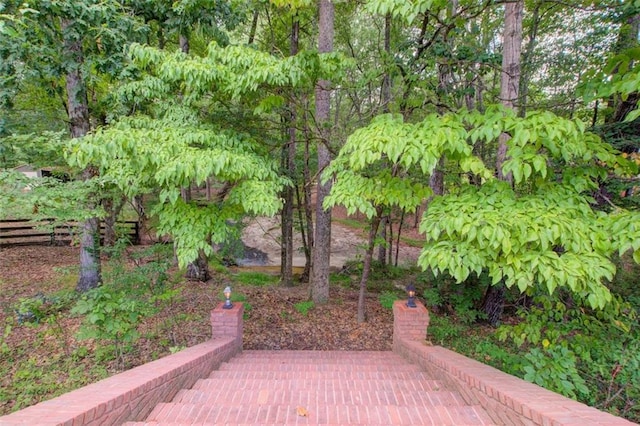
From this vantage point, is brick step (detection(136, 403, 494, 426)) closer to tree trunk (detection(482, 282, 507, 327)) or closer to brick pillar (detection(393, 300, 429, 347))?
brick pillar (detection(393, 300, 429, 347))

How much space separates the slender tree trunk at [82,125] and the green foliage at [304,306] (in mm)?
3469

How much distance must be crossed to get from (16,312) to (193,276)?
2.96 metres

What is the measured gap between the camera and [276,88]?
3807 millimetres

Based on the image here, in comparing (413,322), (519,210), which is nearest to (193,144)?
(519,210)

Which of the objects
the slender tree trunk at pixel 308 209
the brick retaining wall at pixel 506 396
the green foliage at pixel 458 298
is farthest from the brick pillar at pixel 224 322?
the green foliage at pixel 458 298

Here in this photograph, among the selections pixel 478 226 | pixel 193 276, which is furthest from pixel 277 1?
pixel 193 276

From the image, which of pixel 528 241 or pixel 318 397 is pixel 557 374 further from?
pixel 318 397

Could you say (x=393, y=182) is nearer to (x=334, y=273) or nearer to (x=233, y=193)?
(x=233, y=193)

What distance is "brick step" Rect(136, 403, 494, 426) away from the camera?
1979mm

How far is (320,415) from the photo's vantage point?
2086 millimetres

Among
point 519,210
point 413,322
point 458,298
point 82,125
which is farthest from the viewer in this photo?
point 458,298

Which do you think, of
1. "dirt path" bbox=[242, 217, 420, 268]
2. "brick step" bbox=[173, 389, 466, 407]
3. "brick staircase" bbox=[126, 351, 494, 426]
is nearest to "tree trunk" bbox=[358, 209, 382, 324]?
"brick staircase" bbox=[126, 351, 494, 426]

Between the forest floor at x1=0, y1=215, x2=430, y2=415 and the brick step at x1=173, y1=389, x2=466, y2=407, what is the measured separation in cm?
154

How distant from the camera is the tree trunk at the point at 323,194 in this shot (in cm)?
552
